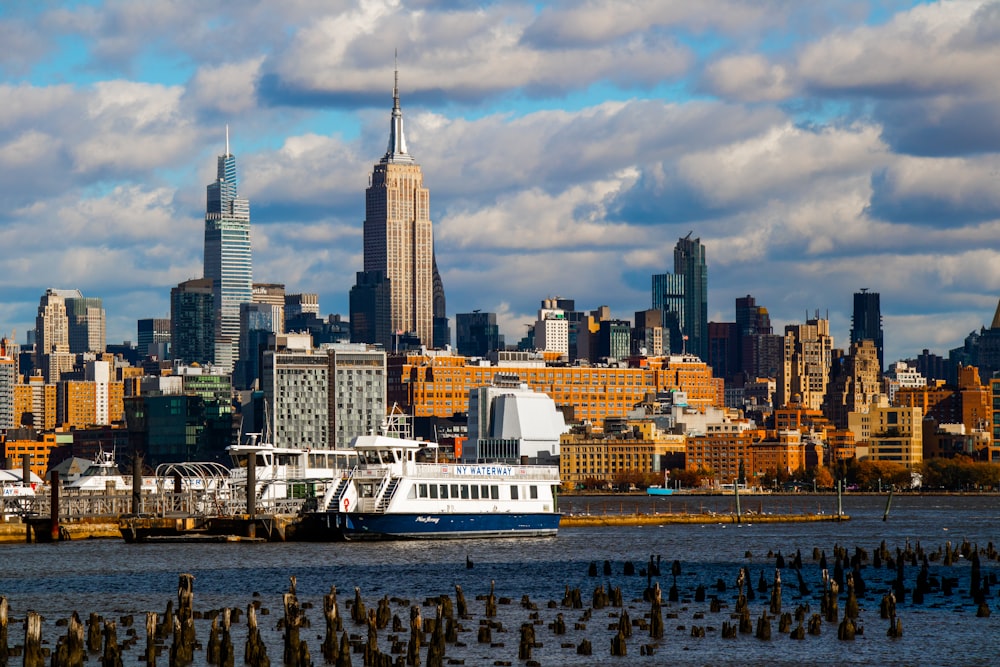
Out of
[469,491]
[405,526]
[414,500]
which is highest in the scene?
[469,491]

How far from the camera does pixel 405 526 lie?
141375 millimetres

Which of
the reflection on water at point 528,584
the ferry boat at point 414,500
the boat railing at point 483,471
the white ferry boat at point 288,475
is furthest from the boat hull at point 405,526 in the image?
the white ferry boat at point 288,475

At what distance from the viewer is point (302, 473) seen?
161m

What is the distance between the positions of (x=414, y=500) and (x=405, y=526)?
6.56 feet

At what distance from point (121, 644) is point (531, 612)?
2061cm

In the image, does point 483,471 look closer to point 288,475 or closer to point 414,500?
point 414,500

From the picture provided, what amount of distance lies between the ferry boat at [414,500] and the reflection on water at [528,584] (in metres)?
1.55

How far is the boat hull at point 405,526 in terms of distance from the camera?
14075 cm

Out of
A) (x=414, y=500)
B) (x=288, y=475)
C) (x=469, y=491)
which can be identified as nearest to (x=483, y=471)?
(x=469, y=491)

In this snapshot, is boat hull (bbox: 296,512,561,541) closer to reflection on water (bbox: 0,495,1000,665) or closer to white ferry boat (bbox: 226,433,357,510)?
reflection on water (bbox: 0,495,1000,665)

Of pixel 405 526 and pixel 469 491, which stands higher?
pixel 469 491

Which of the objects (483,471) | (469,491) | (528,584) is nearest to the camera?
(528,584)

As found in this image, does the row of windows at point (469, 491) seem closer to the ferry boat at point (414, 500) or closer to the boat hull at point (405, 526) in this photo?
the ferry boat at point (414, 500)

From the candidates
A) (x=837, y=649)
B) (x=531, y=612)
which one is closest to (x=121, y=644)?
(x=531, y=612)
